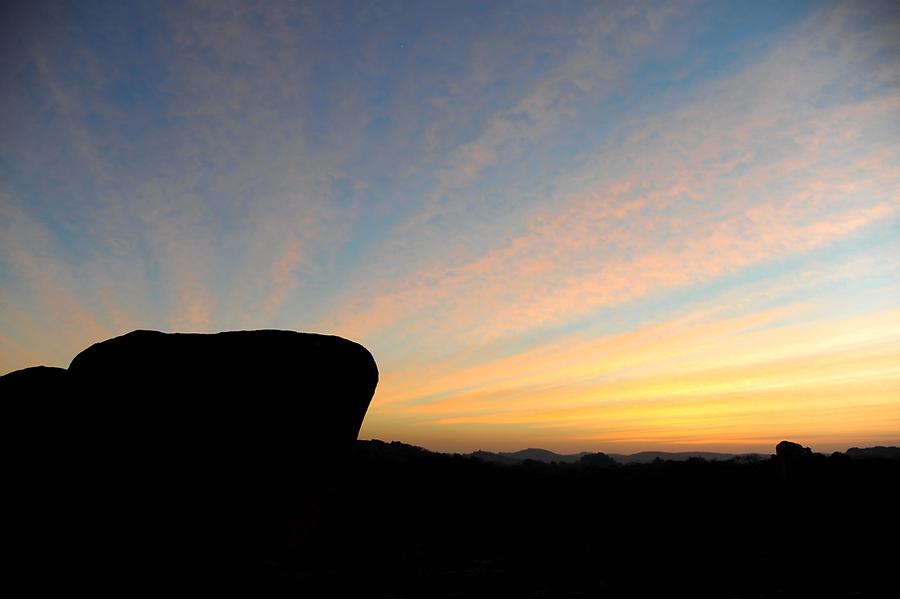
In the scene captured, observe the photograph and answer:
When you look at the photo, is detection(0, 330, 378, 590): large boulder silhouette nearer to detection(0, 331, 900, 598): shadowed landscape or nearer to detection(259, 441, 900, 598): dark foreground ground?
detection(0, 331, 900, 598): shadowed landscape

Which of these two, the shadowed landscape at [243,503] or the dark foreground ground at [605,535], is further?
the dark foreground ground at [605,535]

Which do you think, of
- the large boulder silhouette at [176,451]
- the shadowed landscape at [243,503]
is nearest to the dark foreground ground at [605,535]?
the shadowed landscape at [243,503]

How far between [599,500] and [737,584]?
1078 centimetres

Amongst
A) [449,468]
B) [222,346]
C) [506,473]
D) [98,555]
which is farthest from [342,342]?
[506,473]

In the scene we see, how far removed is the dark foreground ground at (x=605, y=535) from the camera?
959 cm

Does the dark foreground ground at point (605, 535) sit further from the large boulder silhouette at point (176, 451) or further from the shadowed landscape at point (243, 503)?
the large boulder silhouette at point (176, 451)

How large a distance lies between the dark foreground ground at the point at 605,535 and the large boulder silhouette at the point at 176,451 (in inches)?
50.8

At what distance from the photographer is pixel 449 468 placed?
25.7 metres

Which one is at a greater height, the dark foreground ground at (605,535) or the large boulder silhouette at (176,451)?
the large boulder silhouette at (176,451)

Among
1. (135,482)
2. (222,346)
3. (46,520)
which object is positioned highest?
(222,346)

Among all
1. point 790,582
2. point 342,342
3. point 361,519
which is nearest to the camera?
point 342,342

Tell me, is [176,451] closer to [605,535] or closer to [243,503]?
[243,503]

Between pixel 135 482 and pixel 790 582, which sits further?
pixel 790 582

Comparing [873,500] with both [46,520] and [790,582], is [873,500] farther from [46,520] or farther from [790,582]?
[46,520]
